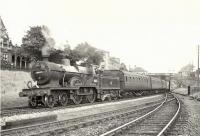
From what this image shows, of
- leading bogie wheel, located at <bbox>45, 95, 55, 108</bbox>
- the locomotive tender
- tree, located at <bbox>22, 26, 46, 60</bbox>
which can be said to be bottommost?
leading bogie wheel, located at <bbox>45, 95, 55, 108</bbox>

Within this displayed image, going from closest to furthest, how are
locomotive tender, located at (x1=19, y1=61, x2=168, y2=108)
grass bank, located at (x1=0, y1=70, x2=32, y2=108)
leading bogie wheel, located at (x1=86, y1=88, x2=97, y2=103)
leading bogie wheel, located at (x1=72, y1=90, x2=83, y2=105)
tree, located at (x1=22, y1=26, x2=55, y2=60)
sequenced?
locomotive tender, located at (x1=19, y1=61, x2=168, y2=108)
leading bogie wheel, located at (x1=72, y1=90, x2=83, y2=105)
leading bogie wheel, located at (x1=86, y1=88, x2=97, y2=103)
grass bank, located at (x1=0, y1=70, x2=32, y2=108)
tree, located at (x1=22, y1=26, x2=55, y2=60)

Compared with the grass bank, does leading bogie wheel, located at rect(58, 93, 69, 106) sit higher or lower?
lower

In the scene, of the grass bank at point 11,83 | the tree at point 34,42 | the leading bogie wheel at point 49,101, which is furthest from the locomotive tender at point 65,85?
the tree at point 34,42

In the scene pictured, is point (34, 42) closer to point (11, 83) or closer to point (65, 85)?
point (11, 83)

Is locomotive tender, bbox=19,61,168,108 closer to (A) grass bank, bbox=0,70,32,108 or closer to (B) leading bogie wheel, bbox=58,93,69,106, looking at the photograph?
(B) leading bogie wheel, bbox=58,93,69,106

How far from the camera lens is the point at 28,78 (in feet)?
123

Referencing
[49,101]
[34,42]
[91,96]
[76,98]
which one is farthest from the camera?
[34,42]

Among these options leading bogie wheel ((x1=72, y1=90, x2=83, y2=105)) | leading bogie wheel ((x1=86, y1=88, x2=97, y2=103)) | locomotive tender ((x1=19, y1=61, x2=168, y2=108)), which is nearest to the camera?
locomotive tender ((x1=19, y1=61, x2=168, y2=108))

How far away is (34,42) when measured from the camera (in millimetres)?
45531

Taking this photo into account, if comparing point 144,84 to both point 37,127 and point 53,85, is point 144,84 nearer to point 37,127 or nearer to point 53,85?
point 53,85

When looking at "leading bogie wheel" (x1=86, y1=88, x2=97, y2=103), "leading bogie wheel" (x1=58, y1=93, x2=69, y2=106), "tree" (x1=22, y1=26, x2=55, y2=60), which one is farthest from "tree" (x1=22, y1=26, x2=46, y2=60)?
"leading bogie wheel" (x1=58, y1=93, x2=69, y2=106)

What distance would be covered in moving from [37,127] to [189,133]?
16.3ft

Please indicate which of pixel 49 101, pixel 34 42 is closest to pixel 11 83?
pixel 34 42

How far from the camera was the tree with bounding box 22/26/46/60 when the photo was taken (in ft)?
149
